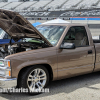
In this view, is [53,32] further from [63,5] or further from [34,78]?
[63,5]

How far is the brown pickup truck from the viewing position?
139 inches

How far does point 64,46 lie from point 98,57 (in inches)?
51.7

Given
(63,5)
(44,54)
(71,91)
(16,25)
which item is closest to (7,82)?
(44,54)

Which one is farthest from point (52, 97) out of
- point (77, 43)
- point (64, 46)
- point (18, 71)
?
point (77, 43)

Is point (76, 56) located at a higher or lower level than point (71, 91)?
higher

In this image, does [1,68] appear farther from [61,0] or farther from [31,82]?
[61,0]

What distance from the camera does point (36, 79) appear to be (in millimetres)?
3861

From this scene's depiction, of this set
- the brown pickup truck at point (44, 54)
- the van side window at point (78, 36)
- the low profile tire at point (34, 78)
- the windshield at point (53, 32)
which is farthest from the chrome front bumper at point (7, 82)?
the van side window at point (78, 36)

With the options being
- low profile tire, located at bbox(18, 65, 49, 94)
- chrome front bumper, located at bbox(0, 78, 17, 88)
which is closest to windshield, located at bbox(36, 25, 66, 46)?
low profile tire, located at bbox(18, 65, 49, 94)

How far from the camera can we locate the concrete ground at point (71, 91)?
3.75 m

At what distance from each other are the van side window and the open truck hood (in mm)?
793

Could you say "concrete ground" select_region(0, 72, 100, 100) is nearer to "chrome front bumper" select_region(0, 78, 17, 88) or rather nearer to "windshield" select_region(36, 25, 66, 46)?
"chrome front bumper" select_region(0, 78, 17, 88)

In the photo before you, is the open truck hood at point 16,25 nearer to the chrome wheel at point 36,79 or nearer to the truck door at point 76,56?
the truck door at point 76,56

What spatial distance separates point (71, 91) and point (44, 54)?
1.17 m
